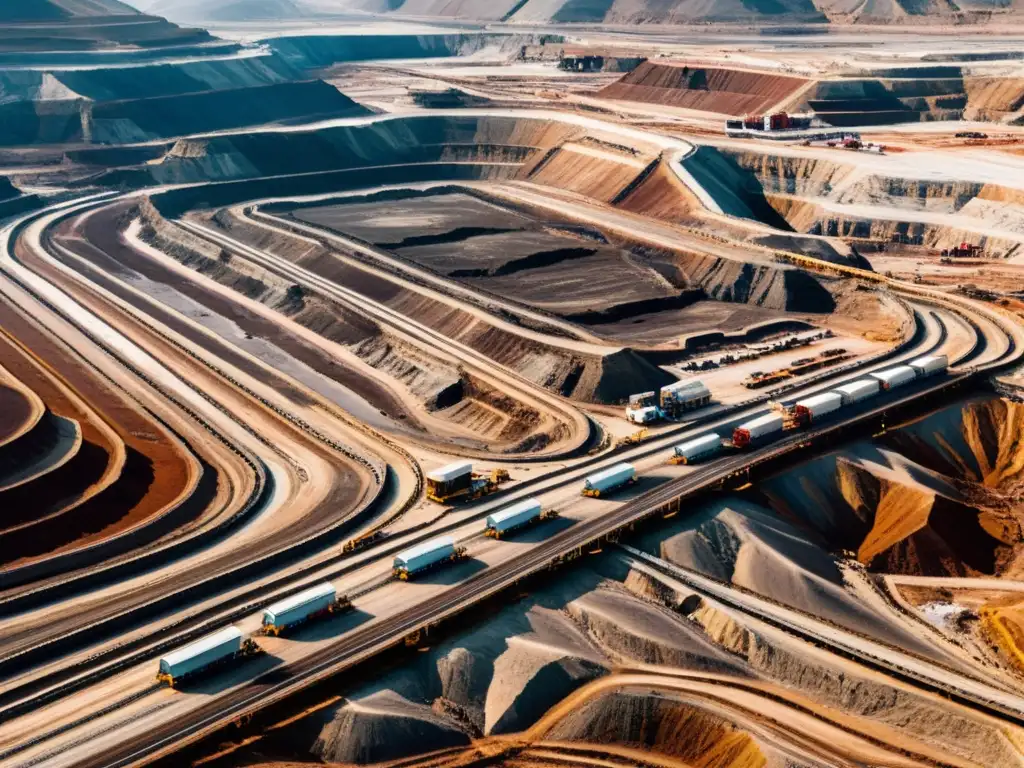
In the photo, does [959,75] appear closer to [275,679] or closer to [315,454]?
[315,454]

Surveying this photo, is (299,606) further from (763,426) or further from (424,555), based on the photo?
(763,426)

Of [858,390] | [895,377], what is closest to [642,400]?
[858,390]

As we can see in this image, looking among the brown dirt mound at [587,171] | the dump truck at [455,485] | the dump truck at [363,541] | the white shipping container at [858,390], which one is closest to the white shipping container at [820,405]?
the white shipping container at [858,390]

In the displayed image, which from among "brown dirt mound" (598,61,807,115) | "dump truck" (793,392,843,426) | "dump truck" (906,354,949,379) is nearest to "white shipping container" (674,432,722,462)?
"dump truck" (793,392,843,426)

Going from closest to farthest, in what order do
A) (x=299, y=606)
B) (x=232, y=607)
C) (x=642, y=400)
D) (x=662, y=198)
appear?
(x=299, y=606)
(x=232, y=607)
(x=642, y=400)
(x=662, y=198)

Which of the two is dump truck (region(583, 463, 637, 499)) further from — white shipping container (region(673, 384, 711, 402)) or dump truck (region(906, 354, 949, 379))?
dump truck (region(906, 354, 949, 379))

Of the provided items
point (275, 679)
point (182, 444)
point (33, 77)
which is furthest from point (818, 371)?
point (33, 77)
